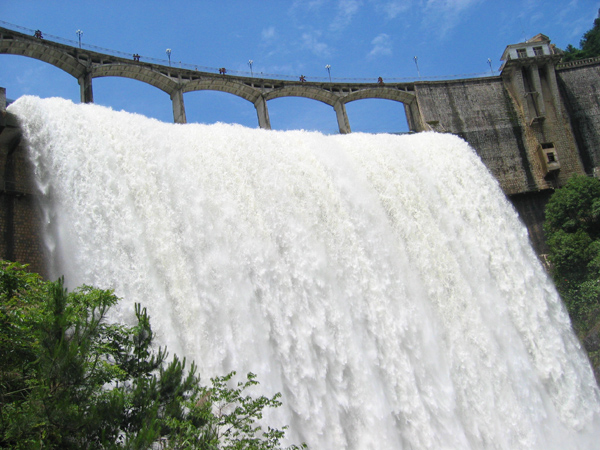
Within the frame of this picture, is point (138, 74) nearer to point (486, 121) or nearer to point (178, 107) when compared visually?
point (178, 107)

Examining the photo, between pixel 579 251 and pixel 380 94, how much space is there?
1431cm

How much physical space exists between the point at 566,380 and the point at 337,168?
36.8 feet

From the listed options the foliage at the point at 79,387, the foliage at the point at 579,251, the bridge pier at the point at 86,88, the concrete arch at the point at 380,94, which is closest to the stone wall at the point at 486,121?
the concrete arch at the point at 380,94

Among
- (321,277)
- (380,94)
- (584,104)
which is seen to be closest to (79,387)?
(321,277)

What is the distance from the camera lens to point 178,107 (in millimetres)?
26578

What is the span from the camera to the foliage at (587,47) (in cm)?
4822

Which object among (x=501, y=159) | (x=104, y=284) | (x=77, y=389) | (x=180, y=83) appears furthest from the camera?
(x=501, y=159)

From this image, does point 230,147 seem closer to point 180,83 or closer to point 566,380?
point 180,83

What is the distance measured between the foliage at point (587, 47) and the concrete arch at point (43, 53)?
4207 cm

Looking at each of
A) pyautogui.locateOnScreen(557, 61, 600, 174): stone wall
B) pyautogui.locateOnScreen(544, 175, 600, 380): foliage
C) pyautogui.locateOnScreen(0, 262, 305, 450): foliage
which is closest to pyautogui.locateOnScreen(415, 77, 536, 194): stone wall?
pyautogui.locateOnScreen(544, 175, 600, 380): foliage

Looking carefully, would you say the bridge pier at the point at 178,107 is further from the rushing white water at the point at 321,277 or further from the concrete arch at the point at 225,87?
the rushing white water at the point at 321,277

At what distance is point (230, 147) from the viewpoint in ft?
57.1

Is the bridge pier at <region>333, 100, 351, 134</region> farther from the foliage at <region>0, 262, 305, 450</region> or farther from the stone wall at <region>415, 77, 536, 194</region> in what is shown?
the foliage at <region>0, 262, 305, 450</region>

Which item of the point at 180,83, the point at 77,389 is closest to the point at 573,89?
the point at 180,83
